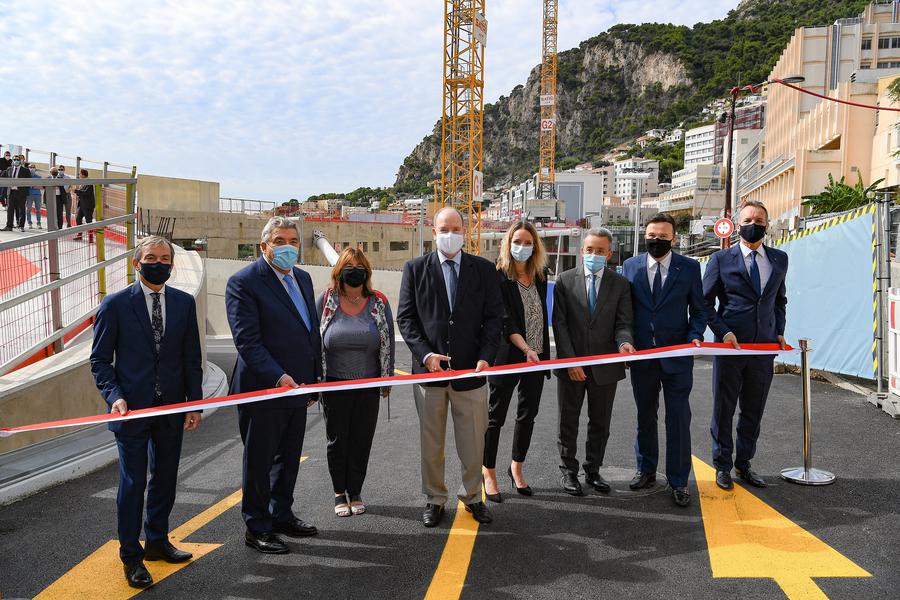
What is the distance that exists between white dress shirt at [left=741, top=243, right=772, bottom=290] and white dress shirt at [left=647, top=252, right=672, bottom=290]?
0.65 meters

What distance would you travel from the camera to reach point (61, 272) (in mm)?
6660

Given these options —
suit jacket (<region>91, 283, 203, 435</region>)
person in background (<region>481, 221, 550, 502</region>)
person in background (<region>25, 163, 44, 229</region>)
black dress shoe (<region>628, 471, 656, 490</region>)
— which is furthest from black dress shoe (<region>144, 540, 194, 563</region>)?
person in background (<region>25, 163, 44, 229</region>)

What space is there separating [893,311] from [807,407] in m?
3.03

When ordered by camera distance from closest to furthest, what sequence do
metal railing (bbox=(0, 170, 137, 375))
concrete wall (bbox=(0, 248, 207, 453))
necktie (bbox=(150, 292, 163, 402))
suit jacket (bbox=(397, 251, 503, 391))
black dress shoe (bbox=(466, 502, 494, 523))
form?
necktie (bbox=(150, 292, 163, 402)) < black dress shoe (bbox=(466, 502, 494, 523)) < suit jacket (bbox=(397, 251, 503, 391)) < concrete wall (bbox=(0, 248, 207, 453)) < metal railing (bbox=(0, 170, 137, 375))

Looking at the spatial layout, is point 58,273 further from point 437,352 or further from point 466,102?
point 466,102

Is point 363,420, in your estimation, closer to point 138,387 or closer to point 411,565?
point 411,565

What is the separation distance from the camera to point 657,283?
4910 millimetres

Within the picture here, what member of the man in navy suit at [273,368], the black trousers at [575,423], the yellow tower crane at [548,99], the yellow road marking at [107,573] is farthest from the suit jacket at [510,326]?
the yellow tower crane at [548,99]

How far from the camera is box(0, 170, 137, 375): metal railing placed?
5832 millimetres

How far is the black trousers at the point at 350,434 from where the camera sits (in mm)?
4535

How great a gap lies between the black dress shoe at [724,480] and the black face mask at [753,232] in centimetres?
181

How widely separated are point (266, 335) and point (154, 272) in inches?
29.6

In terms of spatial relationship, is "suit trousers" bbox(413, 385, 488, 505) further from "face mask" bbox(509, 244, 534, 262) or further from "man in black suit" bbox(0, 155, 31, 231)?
"man in black suit" bbox(0, 155, 31, 231)

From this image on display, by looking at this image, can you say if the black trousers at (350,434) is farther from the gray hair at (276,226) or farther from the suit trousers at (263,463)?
the gray hair at (276,226)
